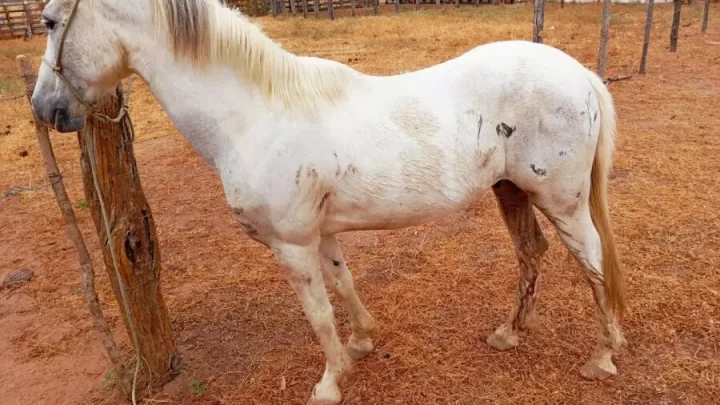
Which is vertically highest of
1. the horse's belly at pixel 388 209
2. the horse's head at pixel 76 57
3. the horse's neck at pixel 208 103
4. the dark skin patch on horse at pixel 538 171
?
the horse's head at pixel 76 57

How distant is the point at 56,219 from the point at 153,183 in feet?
3.85

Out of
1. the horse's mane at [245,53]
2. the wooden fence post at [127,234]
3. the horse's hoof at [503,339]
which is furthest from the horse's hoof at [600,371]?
the wooden fence post at [127,234]

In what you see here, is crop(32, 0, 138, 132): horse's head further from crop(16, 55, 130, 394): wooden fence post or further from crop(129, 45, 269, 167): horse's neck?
crop(16, 55, 130, 394): wooden fence post

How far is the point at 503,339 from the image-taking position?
124 inches

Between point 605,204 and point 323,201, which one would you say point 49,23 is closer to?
point 323,201

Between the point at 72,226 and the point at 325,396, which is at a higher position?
the point at 72,226

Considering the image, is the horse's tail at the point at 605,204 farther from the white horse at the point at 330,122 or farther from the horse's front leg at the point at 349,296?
the horse's front leg at the point at 349,296

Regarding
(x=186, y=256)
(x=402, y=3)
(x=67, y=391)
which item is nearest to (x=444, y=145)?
(x=67, y=391)

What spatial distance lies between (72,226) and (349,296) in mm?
1511

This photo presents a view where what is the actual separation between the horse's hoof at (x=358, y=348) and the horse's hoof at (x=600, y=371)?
4.08 feet

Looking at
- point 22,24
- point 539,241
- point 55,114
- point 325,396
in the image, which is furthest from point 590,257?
point 22,24

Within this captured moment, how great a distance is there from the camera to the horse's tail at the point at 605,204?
260 cm

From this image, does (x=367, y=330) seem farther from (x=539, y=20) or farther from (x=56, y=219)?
(x=539, y=20)

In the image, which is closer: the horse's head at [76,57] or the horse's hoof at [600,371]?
the horse's head at [76,57]
